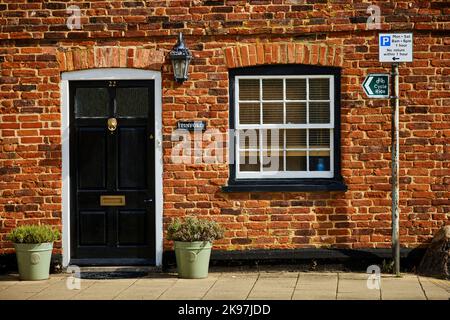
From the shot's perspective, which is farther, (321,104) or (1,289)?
(321,104)

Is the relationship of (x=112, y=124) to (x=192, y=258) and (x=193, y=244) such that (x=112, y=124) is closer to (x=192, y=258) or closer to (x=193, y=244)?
(x=193, y=244)

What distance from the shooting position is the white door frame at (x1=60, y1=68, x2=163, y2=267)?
10609 millimetres

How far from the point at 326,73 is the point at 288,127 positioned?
0.90 m

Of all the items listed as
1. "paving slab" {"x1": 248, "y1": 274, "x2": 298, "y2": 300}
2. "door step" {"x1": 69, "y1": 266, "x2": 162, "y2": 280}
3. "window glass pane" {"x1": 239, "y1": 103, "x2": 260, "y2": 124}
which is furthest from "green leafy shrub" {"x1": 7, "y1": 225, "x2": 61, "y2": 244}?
"window glass pane" {"x1": 239, "y1": 103, "x2": 260, "y2": 124}

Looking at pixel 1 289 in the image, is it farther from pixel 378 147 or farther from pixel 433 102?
pixel 433 102

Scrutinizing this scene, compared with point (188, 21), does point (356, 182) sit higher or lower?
lower

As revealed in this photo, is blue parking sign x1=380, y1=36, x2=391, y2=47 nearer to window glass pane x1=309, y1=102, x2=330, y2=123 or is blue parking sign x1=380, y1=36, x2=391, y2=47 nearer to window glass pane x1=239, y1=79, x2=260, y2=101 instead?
window glass pane x1=309, y1=102, x2=330, y2=123

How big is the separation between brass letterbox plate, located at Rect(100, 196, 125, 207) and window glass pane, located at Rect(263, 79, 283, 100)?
2.45m

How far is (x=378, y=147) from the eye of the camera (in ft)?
34.2

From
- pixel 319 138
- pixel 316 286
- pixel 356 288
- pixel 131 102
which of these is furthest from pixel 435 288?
pixel 131 102

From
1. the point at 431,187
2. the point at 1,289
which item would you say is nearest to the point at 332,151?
the point at 431,187

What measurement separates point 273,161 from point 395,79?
2.03 meters

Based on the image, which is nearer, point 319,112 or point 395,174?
point 395,174

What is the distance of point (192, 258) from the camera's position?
9.91 m
